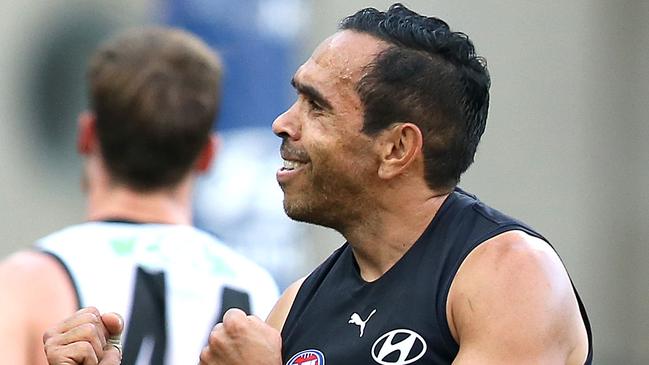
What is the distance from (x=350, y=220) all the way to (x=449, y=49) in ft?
1.50

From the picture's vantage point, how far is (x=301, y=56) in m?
9.97

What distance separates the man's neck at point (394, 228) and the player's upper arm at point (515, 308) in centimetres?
26

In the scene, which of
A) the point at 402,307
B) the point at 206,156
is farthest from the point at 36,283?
the point at 402,307

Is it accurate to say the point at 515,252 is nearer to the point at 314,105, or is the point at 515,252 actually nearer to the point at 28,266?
the point at 314,105

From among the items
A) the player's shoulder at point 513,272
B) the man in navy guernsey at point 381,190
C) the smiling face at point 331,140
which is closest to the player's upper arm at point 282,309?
the man in navy guernsey at point 381,190

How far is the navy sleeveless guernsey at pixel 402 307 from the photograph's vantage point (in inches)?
114

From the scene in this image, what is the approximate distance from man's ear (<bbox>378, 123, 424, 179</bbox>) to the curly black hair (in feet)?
0.05

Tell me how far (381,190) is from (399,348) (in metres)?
0.45

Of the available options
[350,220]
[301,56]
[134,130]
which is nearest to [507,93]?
[301,56]

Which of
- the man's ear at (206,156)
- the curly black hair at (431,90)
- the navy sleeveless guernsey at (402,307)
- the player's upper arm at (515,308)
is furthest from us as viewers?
the man's ear at (206,156)

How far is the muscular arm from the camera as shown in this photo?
3.89 meters

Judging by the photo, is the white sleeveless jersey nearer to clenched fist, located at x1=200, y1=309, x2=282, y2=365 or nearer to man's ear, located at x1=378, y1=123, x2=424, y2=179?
clenched fist, located at x1=200, y1=309, x2=282, y2=365

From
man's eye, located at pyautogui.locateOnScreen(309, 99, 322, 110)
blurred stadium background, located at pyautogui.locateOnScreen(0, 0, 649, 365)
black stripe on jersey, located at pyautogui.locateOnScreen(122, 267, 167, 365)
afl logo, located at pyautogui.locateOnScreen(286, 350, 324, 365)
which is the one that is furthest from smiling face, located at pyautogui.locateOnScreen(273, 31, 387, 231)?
blurred stadium background, located at pyautogui.locateOnScreen(0, 0, 649, 365)

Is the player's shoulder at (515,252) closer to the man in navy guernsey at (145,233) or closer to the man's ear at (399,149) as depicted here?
the man's ear at (399,149)
